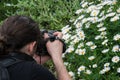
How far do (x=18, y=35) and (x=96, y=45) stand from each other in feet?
4.66

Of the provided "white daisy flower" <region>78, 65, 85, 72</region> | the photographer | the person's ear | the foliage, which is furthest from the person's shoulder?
the foliage

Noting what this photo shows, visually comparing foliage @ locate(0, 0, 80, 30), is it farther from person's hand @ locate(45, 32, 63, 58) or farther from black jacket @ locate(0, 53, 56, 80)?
black jacket @ locate(0, 53, 56, 80)

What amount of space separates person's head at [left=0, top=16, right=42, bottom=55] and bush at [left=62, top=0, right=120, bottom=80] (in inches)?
41.6

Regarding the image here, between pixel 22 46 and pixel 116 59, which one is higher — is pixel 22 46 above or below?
above

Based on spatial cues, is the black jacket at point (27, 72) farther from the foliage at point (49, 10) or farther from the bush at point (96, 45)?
the foliage at point (49, 10)

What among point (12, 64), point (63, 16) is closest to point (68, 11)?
point (63, 16)

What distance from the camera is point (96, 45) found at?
Result: 3820 millimetres

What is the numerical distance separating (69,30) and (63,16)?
88 cm

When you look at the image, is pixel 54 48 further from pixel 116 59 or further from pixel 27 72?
pixel 116 59

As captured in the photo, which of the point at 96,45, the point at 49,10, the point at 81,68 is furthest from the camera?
the point at 49,10

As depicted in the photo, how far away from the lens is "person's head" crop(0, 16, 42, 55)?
251 centimetres

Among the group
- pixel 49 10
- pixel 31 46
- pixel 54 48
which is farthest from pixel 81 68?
pixel 49 10

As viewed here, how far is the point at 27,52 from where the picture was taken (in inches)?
102

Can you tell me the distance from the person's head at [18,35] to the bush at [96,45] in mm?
1057
